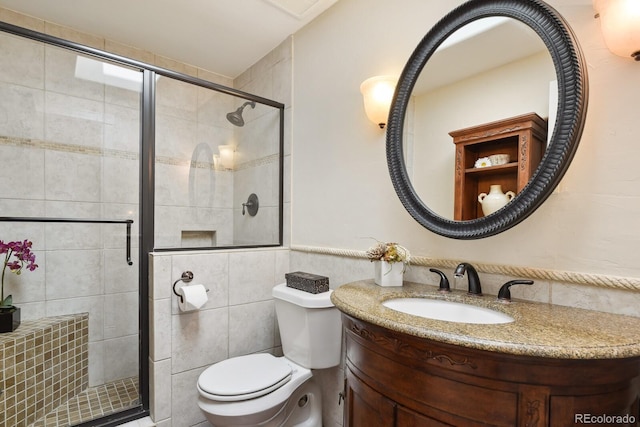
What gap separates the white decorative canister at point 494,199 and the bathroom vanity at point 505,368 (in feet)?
1.10

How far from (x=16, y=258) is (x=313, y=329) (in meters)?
1.85

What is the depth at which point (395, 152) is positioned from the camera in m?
1.43

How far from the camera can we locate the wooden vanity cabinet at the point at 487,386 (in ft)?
2.20

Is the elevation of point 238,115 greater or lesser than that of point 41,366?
greater

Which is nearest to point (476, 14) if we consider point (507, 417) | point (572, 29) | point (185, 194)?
point (572, 29)

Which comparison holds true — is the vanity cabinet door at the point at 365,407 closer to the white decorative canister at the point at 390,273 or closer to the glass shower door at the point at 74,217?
the white decorative canister at the point at 390,273

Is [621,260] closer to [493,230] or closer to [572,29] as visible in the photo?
[493,230]

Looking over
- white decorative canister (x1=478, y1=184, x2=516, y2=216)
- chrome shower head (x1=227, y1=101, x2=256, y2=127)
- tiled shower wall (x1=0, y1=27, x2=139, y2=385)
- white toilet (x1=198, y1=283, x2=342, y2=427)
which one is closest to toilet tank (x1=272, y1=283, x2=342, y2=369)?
white toilet (x1=198, y1=283, x2=342, y2=427)

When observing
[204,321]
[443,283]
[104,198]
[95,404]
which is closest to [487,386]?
[443,283]

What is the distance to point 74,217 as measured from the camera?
2.10m

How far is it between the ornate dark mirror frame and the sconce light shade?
53.5 inches

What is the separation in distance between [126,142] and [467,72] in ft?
6.80

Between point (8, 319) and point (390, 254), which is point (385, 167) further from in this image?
point (8, 319)
